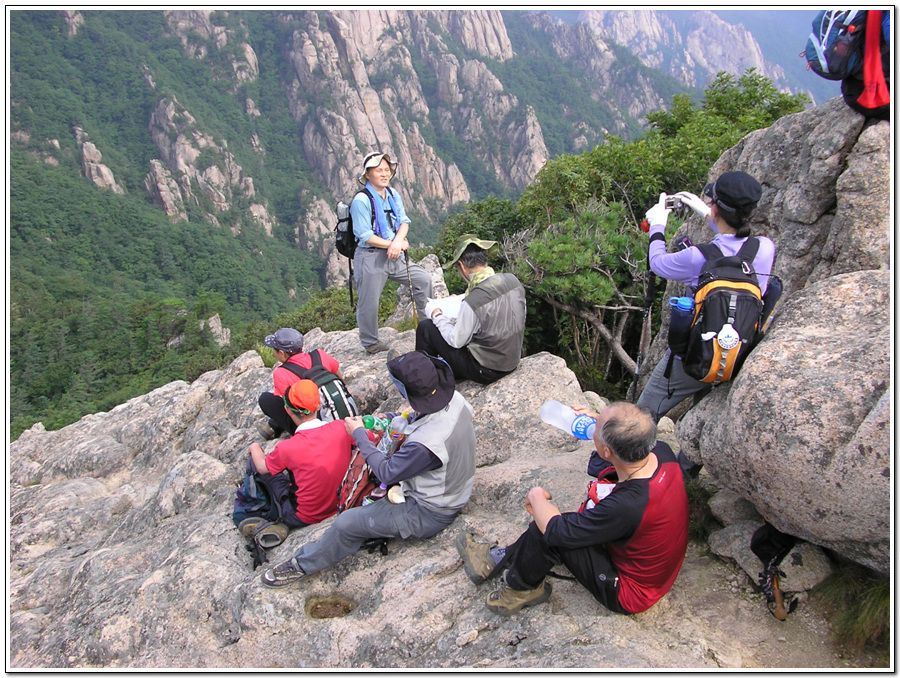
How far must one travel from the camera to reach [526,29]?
18938cm

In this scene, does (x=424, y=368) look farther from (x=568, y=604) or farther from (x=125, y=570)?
(x=125, y=570)

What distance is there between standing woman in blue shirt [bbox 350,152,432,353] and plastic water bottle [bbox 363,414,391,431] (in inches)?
110

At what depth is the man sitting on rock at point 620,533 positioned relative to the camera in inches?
121

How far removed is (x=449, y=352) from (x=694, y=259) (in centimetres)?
294

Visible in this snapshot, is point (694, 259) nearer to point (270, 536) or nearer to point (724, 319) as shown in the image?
point (724, 319)

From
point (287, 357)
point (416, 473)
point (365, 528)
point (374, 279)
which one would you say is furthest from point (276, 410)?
→ point (416, 473)

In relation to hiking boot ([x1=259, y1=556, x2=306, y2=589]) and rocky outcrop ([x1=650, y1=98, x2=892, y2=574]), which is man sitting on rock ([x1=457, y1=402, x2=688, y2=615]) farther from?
hiking boot ([x1=259, y1=556, x2=306, y2=589])

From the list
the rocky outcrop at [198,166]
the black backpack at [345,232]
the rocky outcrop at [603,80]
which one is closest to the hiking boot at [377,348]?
the black backpack at [345,232]

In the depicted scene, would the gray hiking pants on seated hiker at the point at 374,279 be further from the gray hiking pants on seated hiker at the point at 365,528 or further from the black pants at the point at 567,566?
the black pants at the point at 567,566

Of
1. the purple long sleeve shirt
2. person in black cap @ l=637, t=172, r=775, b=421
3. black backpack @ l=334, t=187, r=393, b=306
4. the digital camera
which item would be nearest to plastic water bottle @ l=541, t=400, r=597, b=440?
person in black cap @ l=637, t=172, r=775, b=421

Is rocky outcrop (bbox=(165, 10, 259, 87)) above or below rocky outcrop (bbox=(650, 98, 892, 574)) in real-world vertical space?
above

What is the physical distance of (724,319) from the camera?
3828 millimetres

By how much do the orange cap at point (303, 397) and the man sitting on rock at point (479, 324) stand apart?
1788mm

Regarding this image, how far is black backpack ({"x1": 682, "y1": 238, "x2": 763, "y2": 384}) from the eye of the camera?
382 centimetres
